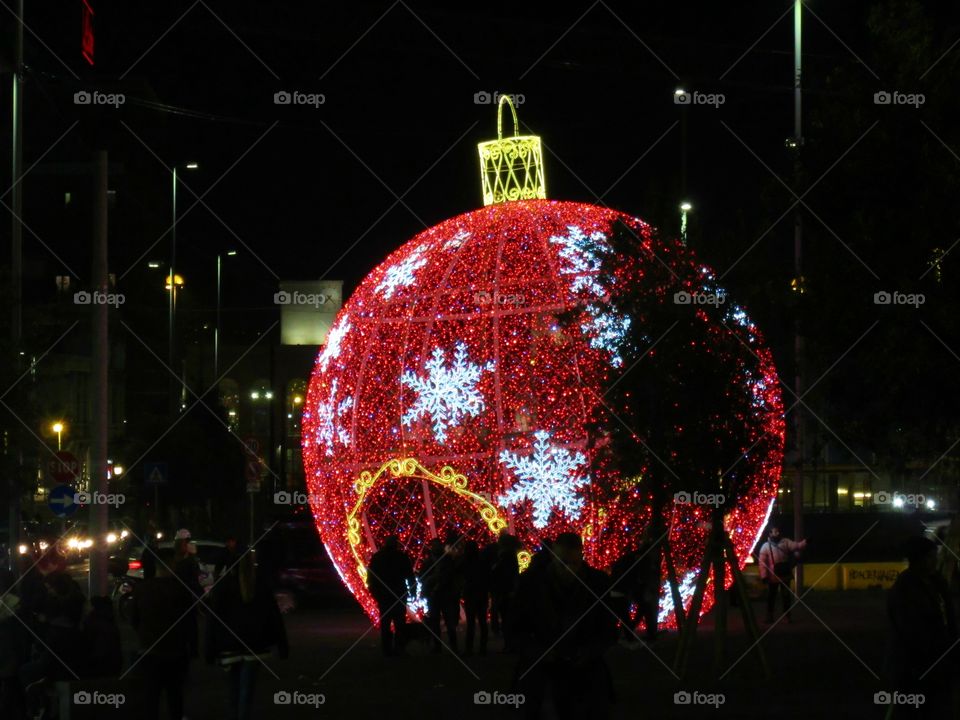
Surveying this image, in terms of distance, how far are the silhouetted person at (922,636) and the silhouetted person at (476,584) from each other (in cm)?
941

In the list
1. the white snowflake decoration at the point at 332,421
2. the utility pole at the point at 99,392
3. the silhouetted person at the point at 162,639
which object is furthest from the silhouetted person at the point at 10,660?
the utility pole at the point at 99,392

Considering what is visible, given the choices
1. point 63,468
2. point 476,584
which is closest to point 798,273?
point 476,584

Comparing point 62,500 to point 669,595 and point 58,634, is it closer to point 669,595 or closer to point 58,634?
point 669,595

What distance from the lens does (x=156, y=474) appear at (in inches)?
1069

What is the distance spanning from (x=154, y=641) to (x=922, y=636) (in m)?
5.43

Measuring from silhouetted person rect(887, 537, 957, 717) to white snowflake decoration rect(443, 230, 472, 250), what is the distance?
10500 millimetres

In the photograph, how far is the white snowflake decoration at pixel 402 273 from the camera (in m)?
20.4

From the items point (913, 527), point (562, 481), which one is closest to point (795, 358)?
point (562, 481)

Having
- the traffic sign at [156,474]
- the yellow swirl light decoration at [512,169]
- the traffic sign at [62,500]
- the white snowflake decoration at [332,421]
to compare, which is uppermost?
the yellow swirl light decoration at [512,169]

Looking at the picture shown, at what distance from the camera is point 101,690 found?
12320mm

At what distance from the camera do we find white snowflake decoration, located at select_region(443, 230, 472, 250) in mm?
20356

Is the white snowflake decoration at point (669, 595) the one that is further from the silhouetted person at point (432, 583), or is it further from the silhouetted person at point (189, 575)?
the silhouetted person at point (189, 575)

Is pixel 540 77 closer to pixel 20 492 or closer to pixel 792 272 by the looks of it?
pixel 792 272

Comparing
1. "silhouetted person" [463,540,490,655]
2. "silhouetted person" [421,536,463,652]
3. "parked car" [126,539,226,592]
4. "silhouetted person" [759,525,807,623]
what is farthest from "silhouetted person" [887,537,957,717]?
"parked car" [126,539,226,592]
